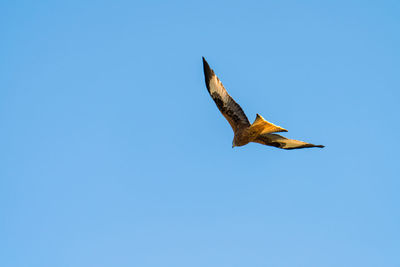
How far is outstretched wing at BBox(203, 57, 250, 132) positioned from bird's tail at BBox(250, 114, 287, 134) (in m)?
0.41

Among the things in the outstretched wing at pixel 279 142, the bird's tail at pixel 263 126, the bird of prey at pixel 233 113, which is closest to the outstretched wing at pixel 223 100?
the bird of prey at pixel 233 113

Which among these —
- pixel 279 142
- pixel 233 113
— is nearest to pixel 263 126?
pixel 233 113

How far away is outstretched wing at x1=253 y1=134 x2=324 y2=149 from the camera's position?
50.6 ft

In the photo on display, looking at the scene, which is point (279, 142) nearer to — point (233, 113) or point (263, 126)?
point (263, 126)

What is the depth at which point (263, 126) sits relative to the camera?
44.4 feet

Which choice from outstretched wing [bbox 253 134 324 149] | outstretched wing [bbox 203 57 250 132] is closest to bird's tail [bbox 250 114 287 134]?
outstretched wing [bbox 203 57 250 132]

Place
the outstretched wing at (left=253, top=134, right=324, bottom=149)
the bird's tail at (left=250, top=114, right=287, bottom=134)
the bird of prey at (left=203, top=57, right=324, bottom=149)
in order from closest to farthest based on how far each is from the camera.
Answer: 1. the bird's tail at (left=250, top=114, right=287, bottom=134)
2. the bird of prey at (left=203, top=57, right=324, bottom=149)
3. the outstretched wing at (left=253, top=134, right=324, bottom=149)

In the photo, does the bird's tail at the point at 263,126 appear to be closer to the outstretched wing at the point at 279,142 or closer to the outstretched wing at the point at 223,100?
the outstretched wing at the point at 223,100

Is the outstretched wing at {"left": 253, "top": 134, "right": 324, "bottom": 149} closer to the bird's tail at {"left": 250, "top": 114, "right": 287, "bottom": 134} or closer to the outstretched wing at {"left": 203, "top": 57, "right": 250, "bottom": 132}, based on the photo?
the bird's tail at {"left": 250, "top": 114, "right": 287, "bottom": 134}

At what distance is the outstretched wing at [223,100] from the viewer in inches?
550

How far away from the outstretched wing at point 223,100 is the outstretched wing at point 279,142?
150 cm

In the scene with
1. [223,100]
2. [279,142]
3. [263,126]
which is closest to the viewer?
[263,126]

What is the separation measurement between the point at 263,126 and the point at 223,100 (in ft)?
5.08

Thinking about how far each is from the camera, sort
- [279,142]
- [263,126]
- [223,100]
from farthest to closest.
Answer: [279,142] < [223,100] < [263,126]
